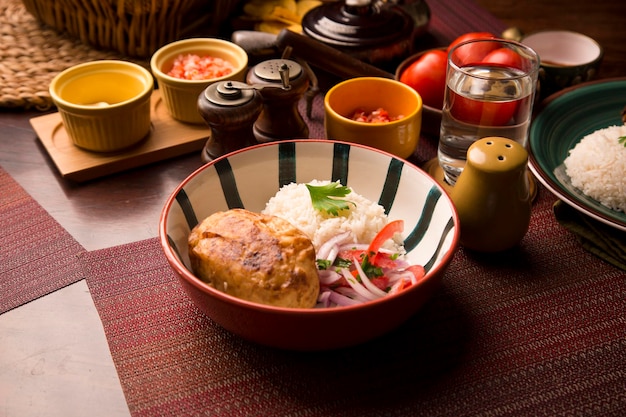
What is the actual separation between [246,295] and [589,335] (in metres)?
0.63

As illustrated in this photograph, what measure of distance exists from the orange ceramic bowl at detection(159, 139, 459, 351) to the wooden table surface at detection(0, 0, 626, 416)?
0.22 meters

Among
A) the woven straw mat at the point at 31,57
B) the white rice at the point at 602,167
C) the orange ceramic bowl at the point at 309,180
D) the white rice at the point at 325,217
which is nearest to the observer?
the orange ceramic bowl at the point at 309,180

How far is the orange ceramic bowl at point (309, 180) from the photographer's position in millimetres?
997

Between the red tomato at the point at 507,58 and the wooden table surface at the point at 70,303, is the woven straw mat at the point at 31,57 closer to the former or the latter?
the wooden table surface at the point at 70,303

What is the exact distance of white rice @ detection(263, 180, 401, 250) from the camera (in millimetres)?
1241

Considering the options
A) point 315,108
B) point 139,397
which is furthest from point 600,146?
point 139,397

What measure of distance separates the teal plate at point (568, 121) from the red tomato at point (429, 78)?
10.4 inches

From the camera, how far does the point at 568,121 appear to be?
5.48ft

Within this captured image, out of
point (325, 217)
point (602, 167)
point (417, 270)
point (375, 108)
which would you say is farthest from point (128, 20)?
point (602, 167)

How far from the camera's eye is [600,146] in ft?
4.74

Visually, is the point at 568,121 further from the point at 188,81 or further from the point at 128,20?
the point at 128,20

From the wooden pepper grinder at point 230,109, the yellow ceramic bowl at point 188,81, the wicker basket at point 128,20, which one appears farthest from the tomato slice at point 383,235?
the wicker basket at point 128,20

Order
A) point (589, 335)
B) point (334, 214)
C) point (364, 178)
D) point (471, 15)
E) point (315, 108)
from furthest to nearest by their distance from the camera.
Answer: point (471, 15) → point (315, 108) → point (364, 178) → point (334, 214) → point (589, 335)

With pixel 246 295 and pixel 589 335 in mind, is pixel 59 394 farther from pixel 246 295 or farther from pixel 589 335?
pixel 589 335
